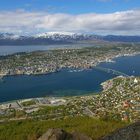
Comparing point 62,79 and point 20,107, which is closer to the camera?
point 20,107

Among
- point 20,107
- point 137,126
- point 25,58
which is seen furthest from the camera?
point 25,58

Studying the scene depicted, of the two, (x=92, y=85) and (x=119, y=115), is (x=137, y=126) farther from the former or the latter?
(x=92, y=85)

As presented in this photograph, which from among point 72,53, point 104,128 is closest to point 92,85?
point 104,128

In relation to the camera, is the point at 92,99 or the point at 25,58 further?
the point at 25,58

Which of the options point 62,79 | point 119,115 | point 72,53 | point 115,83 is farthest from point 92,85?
point 72,53

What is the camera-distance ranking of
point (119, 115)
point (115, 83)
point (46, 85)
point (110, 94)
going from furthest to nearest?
1. point (46, 85)
2. point (115, 83)
3. point (110, 94)
4. point (119, 115)

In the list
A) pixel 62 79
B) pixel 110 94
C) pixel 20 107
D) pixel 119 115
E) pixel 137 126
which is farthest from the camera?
pixel 62 79

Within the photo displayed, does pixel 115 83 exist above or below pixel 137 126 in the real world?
below

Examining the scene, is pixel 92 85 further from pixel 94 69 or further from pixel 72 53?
pixel 72 53

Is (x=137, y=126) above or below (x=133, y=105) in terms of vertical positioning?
above
